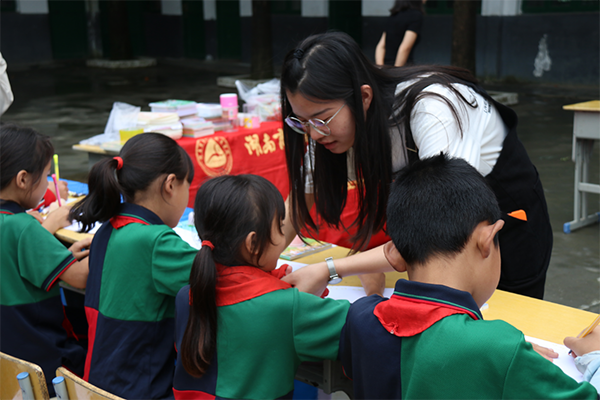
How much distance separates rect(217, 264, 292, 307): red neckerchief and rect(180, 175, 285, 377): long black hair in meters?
0.03

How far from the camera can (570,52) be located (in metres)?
8.84

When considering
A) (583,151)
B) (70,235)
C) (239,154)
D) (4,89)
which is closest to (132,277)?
(70,235)

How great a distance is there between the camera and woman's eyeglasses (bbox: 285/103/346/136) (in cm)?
144

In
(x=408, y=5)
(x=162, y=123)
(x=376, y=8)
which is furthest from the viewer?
(x=376, y=8)

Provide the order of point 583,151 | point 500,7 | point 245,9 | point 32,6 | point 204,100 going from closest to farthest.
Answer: point 583,151
point 204,100
point 500,7
point 245,9
point 32,6

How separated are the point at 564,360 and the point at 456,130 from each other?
0.56 m

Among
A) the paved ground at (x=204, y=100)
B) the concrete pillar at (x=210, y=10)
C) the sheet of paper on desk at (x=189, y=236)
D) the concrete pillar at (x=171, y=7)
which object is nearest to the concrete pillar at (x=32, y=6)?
the paved ground at (x=204, y=100)

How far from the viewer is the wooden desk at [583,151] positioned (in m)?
3.78

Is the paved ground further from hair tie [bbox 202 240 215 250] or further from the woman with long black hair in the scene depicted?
hair tie [bbox 202 240 215 250]

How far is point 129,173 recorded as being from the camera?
1.64 meters

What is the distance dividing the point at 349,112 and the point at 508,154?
0.43m

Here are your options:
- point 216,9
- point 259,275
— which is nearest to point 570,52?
point 216,9

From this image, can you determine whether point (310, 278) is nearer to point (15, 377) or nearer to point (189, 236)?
point (15, 377)

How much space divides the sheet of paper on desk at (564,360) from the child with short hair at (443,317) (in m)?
0.08
